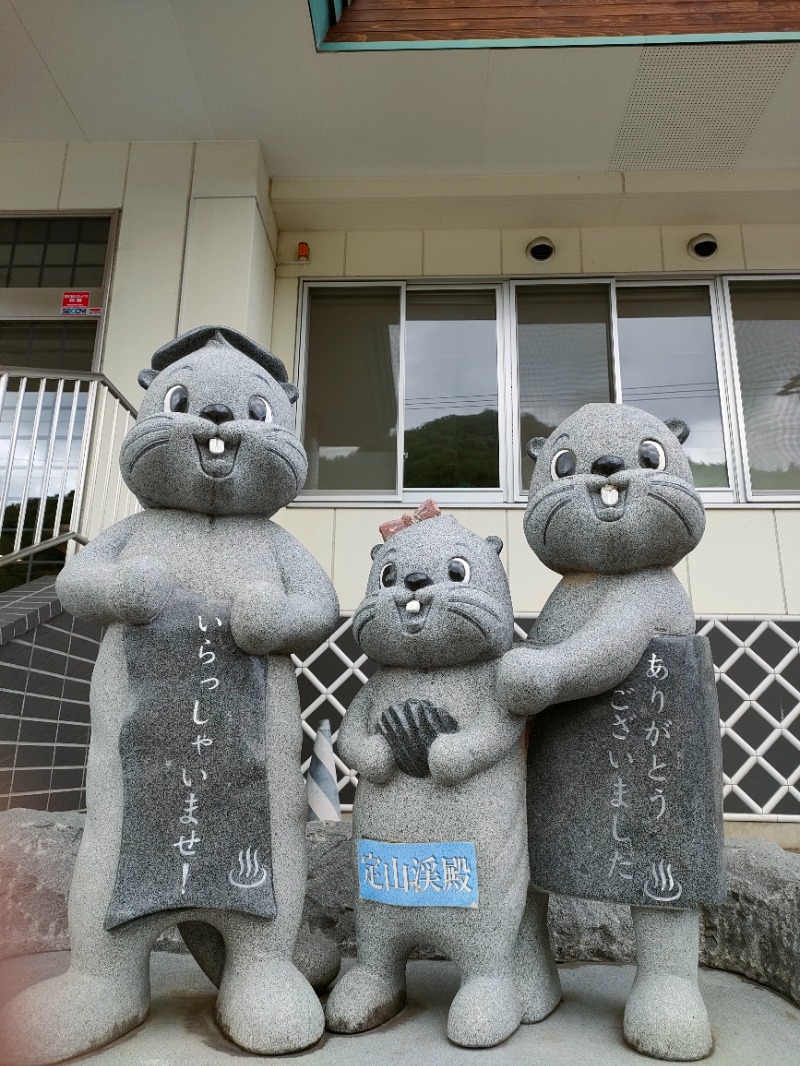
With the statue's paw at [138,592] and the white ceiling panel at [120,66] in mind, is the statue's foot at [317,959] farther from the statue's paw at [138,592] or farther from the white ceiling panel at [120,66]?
the white ceiling panel at [120,66]

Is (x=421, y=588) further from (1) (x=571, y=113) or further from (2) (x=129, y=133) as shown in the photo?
(2) (x=129, y=133)

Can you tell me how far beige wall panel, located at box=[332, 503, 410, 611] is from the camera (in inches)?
→ 218

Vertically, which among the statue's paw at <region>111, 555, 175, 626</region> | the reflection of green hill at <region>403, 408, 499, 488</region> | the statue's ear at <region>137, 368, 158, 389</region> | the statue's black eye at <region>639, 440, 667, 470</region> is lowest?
the statue's paw at <region>111, 555, 175, 626</region>

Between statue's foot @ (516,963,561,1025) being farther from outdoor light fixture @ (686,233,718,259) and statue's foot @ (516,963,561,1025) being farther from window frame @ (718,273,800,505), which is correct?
outdoor light fixture @ (686,233,718,259)

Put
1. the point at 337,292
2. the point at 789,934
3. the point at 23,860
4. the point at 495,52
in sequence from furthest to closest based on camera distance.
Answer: the point at 337,292, the point at 495,52, the point at 23,860, the point at 789,934

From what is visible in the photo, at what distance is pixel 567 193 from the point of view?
595 centimetres

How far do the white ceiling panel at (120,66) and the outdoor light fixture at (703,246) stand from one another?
12.3 ft

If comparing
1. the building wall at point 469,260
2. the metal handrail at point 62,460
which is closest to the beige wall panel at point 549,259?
the building wall at point 469,260

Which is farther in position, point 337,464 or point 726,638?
point 337,464

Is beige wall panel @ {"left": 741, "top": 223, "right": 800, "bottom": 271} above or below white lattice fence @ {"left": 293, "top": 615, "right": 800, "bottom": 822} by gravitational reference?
above

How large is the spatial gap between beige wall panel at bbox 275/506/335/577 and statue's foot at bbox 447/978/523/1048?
144 inches

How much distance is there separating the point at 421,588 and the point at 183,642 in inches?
27.6

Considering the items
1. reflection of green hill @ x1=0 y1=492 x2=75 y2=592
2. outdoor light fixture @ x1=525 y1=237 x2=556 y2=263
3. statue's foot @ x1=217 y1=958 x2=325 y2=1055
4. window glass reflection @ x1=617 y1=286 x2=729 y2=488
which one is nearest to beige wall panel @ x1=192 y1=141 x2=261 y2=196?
outdoor light fixture @ x1=525 y1=237 x2=556 y2=263

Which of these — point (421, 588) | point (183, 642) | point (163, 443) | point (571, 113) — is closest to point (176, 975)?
point (183, 642)
